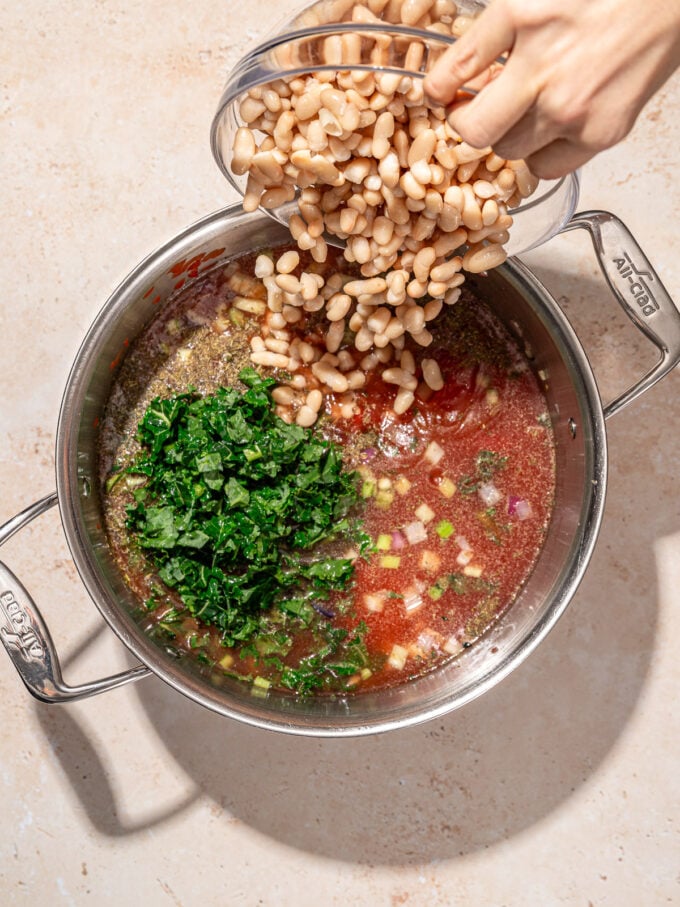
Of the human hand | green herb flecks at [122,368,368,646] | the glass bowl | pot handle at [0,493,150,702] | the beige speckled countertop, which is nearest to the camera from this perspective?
the human hand

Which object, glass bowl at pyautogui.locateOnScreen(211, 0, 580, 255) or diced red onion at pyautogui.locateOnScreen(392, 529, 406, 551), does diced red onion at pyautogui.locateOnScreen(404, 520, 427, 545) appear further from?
glass bowl at pyautogui.locateOnScreen(211, 0, 580, 255)

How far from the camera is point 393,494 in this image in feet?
6.25

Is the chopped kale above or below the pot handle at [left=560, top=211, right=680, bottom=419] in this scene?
below

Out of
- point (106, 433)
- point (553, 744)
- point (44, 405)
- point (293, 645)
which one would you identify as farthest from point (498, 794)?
point (44, 405)

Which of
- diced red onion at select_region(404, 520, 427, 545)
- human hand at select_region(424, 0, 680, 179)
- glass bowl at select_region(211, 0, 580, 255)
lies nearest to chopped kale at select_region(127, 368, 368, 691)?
diced red onion at select_region(404, 520, 427, 545)

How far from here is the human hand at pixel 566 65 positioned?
93 centimetres

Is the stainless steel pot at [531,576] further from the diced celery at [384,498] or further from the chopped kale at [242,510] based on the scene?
the diced celery at [384,498]

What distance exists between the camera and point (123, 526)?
1.89 meters

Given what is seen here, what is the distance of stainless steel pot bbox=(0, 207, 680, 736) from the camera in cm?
165

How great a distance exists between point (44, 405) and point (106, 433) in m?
0.24

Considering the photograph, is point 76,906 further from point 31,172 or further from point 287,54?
point 287,54

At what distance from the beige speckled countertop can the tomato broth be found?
210mm

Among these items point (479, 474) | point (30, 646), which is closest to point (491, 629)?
point (479, 474)

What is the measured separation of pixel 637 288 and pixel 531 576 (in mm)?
711
